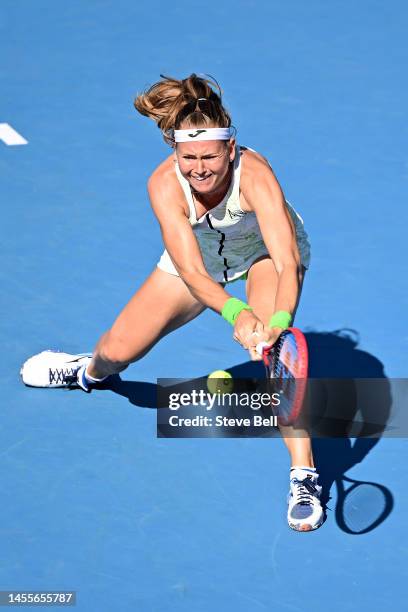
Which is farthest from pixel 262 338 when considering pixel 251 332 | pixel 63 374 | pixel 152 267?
pixel 152 267

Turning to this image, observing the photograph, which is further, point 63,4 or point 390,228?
point 63,4

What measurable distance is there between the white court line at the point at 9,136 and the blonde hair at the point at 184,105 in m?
3.68

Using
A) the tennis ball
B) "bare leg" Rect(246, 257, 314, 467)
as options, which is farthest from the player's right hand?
the tennis ball

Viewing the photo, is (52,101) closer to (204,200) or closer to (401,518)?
(204,200)

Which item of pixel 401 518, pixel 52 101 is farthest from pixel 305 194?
pixel 401 518

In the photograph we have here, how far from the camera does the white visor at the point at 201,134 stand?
19.6ft

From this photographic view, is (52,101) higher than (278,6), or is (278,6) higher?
(278,6)

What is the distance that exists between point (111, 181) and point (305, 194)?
4.67 feet

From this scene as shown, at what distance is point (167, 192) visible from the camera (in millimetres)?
6270

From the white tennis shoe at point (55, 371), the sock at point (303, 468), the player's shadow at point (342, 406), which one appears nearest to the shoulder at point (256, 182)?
the player's shadow at point (342, 406)

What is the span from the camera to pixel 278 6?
11.4 meters

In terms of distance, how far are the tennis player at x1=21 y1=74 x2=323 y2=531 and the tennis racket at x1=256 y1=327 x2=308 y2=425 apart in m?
Answer: 0.07

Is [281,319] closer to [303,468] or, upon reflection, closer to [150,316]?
[303,468]

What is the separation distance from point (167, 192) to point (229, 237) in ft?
1.51
